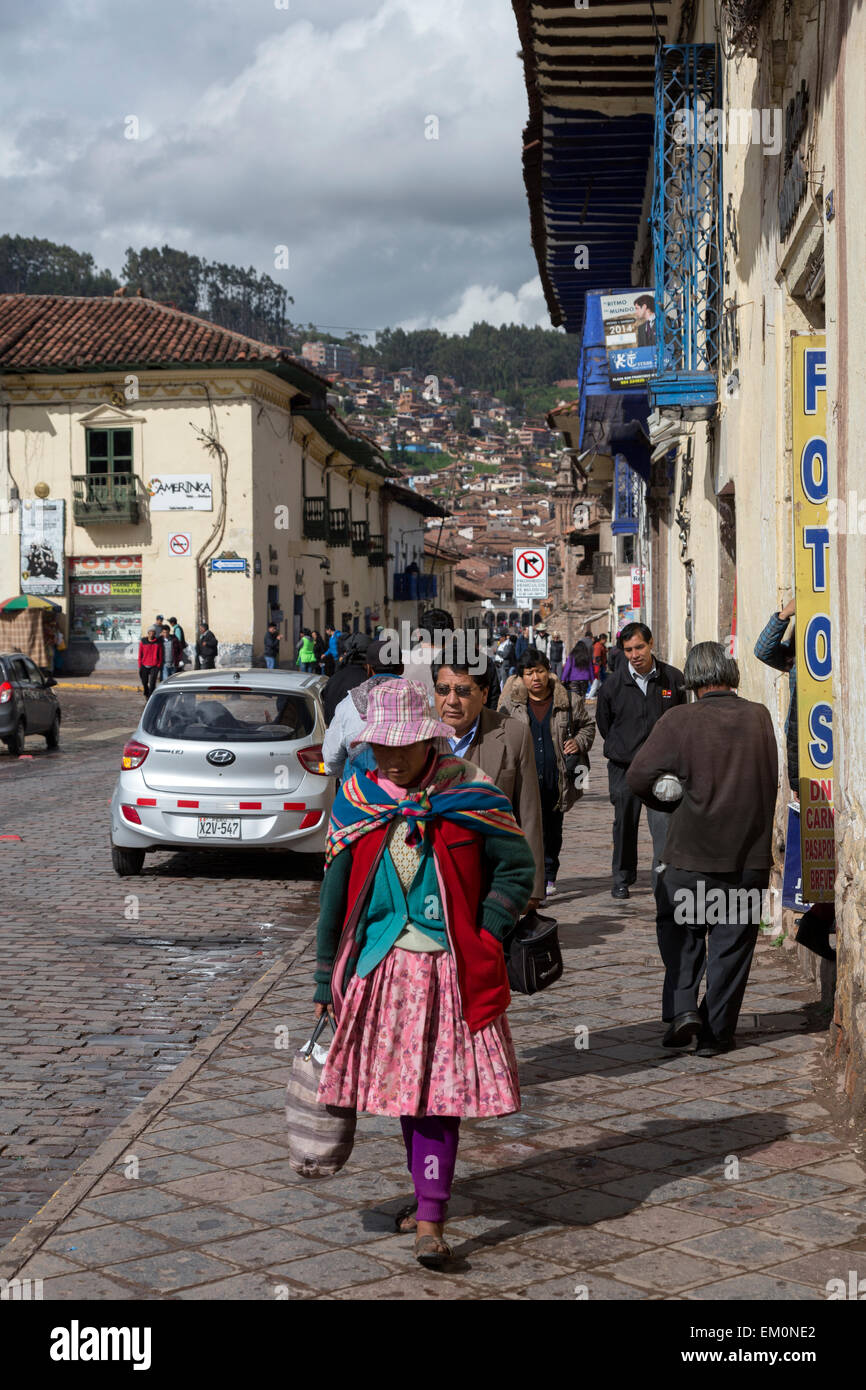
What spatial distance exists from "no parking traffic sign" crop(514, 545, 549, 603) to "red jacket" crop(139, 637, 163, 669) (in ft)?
33.2

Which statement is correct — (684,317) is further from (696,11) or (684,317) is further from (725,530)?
(696,11)

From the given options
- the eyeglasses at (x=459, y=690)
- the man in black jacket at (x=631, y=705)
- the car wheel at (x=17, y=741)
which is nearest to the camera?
the eyeglasses at (x=459, y=690)

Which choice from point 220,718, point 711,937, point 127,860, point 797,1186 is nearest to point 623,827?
point 220,718

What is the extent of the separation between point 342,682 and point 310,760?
62cm

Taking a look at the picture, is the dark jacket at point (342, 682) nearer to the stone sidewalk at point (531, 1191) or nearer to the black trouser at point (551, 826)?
the black trouser at point (551, 826)

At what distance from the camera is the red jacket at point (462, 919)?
169 inches

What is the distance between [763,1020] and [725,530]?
226 inches

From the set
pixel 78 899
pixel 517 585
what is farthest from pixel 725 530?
pixel 517 585

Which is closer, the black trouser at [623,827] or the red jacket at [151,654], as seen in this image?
the black trouser at [623,827]

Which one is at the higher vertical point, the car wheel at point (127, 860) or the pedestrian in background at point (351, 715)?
the pedestrian in background at point (351, 715)

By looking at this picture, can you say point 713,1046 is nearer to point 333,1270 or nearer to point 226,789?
point 333,1270

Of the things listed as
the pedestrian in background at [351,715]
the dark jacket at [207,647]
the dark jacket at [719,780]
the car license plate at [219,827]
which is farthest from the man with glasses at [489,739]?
the dark jacket at [207,647]

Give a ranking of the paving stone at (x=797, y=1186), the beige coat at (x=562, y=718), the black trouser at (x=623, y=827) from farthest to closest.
Result: the black trouser at (x=623, y=827), the beige coat at (x=562, y=718), the paving stone at (x=797, y=1186)

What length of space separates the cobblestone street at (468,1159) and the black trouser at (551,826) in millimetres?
1285
